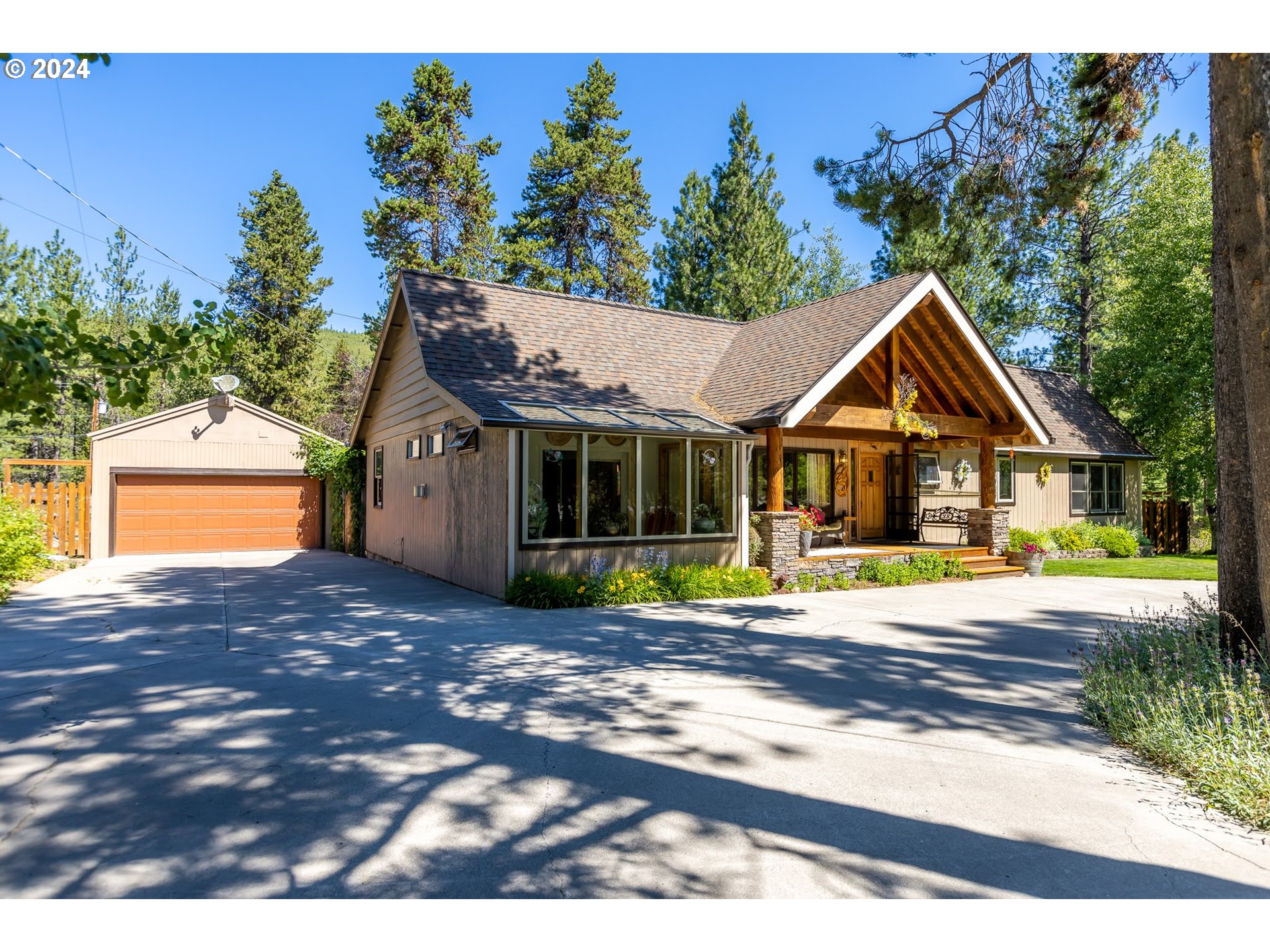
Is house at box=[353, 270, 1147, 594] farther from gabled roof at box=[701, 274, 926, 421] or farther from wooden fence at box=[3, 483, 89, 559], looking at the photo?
wooden fence at box=[3, 483, 89, 559]

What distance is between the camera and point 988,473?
15766 mm

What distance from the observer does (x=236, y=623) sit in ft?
29.3

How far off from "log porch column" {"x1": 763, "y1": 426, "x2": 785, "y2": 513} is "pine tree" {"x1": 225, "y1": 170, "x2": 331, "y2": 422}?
26.7 metres

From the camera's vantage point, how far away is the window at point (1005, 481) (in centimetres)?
1953

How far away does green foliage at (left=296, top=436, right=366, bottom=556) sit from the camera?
19344 millimetres

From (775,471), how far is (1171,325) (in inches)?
632

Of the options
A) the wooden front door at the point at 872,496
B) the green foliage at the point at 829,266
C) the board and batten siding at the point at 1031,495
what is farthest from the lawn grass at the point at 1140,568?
the green foliage at the point at 829,266

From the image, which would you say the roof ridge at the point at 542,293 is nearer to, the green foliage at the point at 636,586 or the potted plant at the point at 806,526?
the potted plant at the point at 806,526

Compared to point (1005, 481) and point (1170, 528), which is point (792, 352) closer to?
point (1005, 481)

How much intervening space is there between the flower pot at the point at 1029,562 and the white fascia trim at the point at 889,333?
2.90 meters

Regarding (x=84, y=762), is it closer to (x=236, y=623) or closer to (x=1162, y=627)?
(x=236, y=623)

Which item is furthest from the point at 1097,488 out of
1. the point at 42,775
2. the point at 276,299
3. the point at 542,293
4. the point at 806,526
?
the point at 276,299

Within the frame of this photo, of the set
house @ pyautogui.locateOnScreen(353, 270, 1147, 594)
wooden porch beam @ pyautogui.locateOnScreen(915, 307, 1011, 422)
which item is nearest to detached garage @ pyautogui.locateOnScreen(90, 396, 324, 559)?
house @ pyautogui.locateOnScreen(353, 270, 1147, 594)
